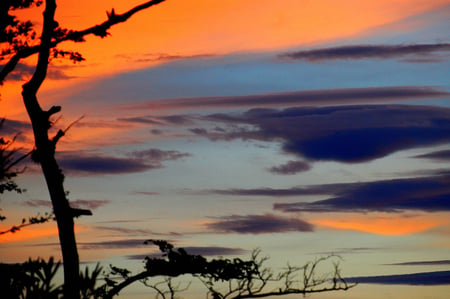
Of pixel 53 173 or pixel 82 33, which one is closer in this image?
pixel 53 173

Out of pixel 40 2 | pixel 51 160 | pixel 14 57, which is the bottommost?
pixel 51 160

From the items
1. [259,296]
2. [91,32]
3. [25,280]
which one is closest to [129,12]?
[91,32]

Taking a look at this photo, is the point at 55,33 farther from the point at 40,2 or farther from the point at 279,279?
the point at 279,279

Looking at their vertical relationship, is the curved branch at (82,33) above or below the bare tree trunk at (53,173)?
above

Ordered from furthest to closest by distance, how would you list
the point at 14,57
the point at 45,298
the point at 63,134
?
the point at 14,57, the point at 63,134, the point at 45,298

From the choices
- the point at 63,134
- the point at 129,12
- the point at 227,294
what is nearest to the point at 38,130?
the point at 63,134

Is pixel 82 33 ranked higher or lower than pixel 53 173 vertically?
higher

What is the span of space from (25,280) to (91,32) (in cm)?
1155

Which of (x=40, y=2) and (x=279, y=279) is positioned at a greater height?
(x=40, y=2)

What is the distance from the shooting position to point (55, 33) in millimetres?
25156

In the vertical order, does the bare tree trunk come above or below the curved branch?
below

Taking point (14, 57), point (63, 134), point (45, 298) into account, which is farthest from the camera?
point (14, 57)

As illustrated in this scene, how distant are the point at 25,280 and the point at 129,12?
10706mm

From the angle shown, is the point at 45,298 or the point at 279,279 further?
the point at 279,279
